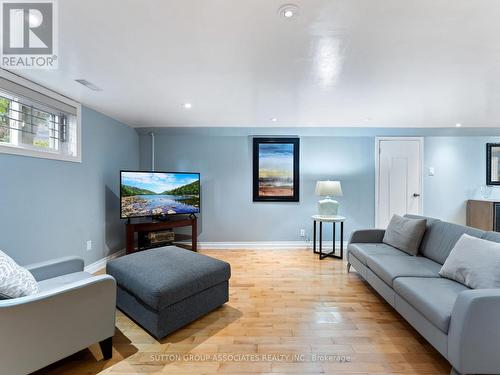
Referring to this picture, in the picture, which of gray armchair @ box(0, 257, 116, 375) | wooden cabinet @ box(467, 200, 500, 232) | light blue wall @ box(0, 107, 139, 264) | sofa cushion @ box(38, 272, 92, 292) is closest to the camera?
gray armchair @ box(0, 257, 116, 375)

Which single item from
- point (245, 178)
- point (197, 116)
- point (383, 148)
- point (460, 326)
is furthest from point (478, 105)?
point (197, 116)

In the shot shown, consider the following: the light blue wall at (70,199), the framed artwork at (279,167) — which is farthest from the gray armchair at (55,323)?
the framed artwork at (279,167)

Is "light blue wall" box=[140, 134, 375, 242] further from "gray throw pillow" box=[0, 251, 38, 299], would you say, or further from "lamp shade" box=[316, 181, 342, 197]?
"gray throw pillow" box=[0, 251, 38, 299]

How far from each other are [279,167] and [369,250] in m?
2.13

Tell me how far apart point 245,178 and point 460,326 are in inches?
135

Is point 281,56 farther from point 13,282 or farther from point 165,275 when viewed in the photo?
point 13,282

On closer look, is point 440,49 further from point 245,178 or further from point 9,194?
point 9,194

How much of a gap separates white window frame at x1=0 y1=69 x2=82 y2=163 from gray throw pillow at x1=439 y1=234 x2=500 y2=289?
12.9 feet

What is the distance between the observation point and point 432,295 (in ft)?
5.41

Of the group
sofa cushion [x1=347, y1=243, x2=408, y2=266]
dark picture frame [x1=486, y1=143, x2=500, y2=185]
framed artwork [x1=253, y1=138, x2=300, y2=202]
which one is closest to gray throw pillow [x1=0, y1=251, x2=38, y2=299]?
sofa cushion [x1=347, y1=243, x2=408, y2=266]

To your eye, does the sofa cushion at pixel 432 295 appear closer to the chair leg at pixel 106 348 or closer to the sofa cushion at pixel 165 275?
the sofa cushion at pixel 165 275

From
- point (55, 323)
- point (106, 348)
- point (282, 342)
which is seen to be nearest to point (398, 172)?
point (282, 342)

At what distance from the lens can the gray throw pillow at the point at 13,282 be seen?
1.31m

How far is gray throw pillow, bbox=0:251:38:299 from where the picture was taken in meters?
1.31
